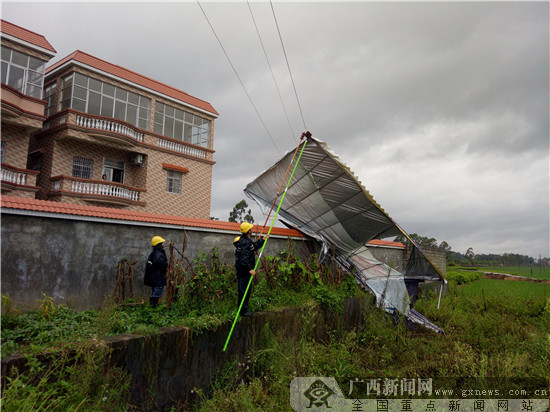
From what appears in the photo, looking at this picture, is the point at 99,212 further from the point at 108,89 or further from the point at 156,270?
the point at 108,89

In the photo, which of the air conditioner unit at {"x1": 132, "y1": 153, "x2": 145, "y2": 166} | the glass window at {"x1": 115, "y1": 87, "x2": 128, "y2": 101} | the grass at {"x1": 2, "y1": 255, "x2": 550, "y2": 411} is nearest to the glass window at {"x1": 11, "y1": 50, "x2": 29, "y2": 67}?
the glass window at {"x1": 115, "y1": 87, "x2": 128, "y2": 101}

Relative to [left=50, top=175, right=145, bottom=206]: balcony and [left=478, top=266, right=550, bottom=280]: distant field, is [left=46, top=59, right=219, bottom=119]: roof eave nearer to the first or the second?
[left=50, top=175, right=145, bottom=206]: balcony

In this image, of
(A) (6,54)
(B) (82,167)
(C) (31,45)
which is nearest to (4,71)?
(A) (6,54)

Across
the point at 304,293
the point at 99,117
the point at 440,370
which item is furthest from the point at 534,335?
the point at 99,117

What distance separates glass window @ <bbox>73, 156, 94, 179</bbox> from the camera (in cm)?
1704

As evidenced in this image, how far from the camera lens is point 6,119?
1365 cm

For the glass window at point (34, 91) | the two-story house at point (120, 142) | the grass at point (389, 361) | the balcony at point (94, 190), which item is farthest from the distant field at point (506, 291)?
the glass window at point (34, 91)

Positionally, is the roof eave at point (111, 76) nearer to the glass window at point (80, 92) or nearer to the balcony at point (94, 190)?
the glass window at point (80, 92)

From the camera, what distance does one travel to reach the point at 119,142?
691 inches

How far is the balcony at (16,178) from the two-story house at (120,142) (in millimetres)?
1383

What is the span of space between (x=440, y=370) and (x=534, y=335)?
14.4 feet

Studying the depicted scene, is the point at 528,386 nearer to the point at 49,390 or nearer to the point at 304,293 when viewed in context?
the point at 304,293

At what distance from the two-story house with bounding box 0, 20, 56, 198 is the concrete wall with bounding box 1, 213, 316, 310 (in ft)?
32.6

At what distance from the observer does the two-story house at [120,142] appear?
16.3 m
